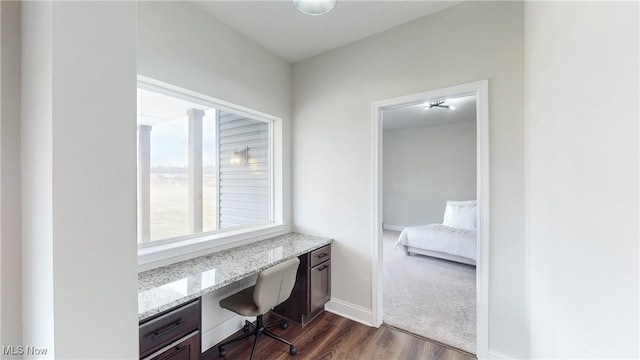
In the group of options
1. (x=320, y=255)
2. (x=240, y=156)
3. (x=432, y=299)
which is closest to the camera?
(x=320, y=255)

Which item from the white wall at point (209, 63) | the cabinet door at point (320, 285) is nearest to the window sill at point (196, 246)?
the white wall at point (209, 63)

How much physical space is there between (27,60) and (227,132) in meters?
1.75

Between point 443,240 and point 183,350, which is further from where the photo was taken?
point 443,240

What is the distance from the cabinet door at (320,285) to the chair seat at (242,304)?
0.63m

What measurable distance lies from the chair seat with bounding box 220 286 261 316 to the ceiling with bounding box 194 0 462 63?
2421 mm

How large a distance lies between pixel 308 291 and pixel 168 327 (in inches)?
50.9

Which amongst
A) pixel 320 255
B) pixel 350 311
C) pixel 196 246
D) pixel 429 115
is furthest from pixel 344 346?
pixel 429 115

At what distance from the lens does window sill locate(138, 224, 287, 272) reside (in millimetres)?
1719

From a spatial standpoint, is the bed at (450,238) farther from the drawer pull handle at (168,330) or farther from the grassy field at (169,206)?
the drawer pull handle at (168,330)

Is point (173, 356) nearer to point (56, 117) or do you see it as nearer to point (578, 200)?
point (56, 117)

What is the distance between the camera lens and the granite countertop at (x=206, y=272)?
1.35 m

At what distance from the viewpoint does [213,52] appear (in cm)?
215

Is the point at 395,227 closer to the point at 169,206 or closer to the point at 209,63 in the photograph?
the point at 169,206

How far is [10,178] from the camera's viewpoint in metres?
0.78
